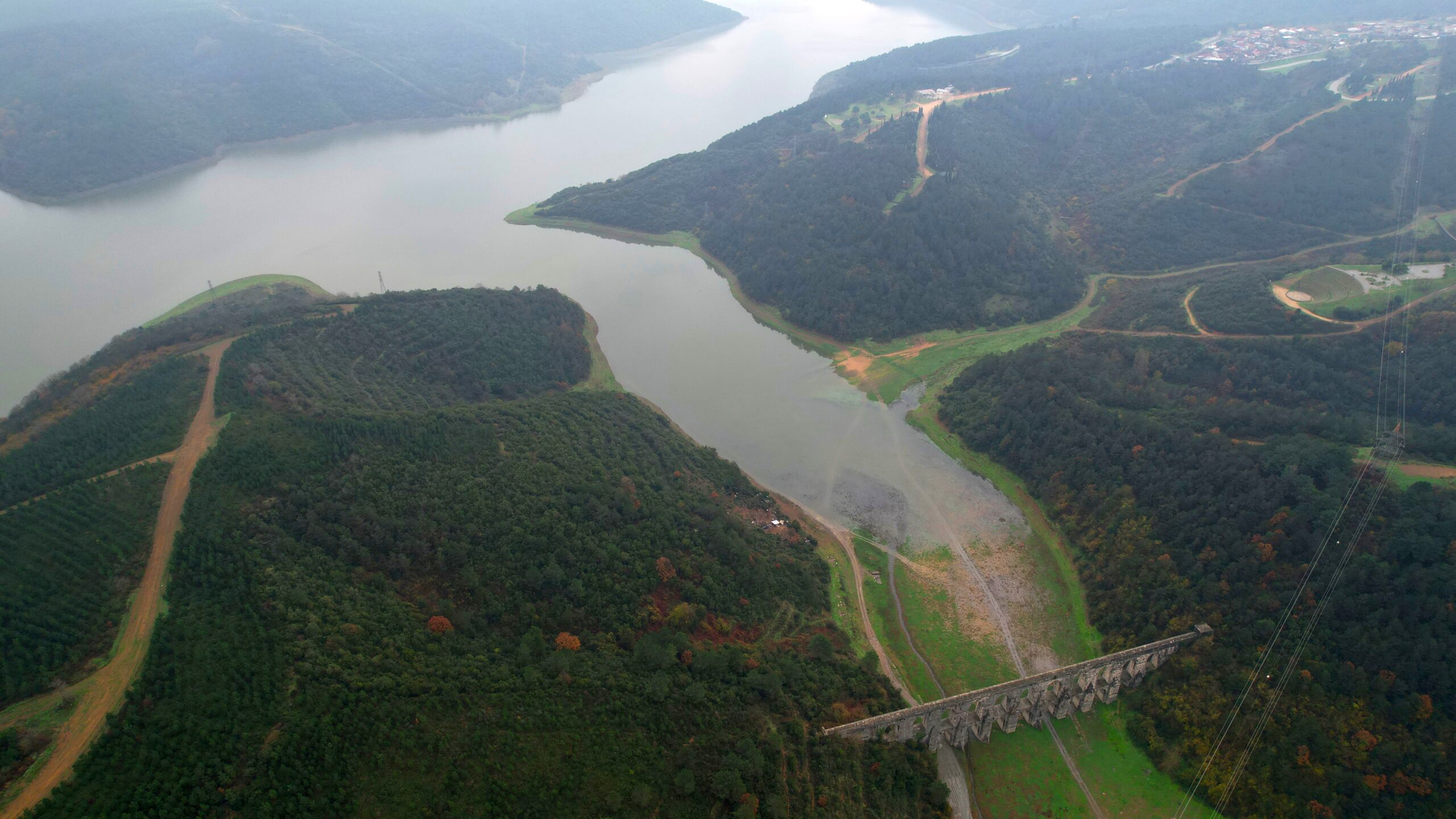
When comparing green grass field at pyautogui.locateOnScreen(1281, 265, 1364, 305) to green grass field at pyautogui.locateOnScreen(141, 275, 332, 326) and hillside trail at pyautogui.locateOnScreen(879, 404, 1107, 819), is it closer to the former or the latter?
hillside trail at pyautogui.locateOnScreen(879, 404, 1107, 819)

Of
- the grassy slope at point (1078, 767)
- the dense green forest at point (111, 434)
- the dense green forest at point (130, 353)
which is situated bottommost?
the grassy slope at point (1078, 767)

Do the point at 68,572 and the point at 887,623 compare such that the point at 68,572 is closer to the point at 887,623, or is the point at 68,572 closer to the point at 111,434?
the point at 111,434

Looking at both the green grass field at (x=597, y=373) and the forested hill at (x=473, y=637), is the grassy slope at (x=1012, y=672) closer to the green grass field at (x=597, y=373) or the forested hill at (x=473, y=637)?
the forested hill at (x=473, y=637)

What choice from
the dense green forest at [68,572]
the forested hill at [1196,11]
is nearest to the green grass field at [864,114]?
the forested hill at [1196,11]

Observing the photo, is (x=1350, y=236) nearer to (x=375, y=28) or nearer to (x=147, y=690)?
(x=147, y=690)

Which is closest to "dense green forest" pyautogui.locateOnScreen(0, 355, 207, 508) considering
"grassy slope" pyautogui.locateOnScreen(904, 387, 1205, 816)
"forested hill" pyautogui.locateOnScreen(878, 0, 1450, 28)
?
"grassy slope" pyautogui.locateOnScreen(904, 387, 1205, 816)

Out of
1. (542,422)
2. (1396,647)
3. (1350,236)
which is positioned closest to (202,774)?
(542,422)
